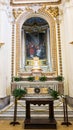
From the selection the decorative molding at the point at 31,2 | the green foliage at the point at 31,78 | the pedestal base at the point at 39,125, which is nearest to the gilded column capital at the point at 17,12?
the decorative molding at the point at 31,2

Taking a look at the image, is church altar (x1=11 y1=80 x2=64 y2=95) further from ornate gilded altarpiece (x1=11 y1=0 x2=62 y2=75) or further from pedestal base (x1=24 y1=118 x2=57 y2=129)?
pedestal base (x1=24 y1=118 x2=57 y2=129)

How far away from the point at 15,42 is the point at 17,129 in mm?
6679

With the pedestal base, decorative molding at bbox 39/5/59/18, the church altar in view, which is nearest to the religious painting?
decorative molding at bbox 39/5/59/18

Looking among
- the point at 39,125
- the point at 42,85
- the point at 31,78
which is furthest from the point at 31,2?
the point at 39,125

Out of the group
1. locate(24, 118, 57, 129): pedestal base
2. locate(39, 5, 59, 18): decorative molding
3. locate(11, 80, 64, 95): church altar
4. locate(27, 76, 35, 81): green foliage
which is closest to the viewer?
locate(24, 118, 57, 129): pedestal base

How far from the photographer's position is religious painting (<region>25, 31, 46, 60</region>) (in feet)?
34.9

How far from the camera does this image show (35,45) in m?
10.9

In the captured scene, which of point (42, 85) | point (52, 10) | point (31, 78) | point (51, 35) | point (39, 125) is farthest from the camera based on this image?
point (52, 10)

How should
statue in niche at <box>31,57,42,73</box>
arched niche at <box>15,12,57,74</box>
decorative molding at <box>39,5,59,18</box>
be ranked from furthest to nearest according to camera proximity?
decorative molding at <box>39,5,59,18</box> → arched niche at <box>15,12,57,74</box> → statue in niche at <box>31,57,42,73</box>

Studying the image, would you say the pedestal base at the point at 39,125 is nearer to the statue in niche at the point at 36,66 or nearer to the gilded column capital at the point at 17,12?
the statue in niche at the point at 36,66

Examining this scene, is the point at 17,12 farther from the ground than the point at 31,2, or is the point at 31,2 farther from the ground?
the point at 31,2

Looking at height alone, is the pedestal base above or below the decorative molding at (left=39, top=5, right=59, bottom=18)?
below

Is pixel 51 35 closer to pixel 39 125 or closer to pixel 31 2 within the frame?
pixel 31 2

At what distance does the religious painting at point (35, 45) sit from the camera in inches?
419
